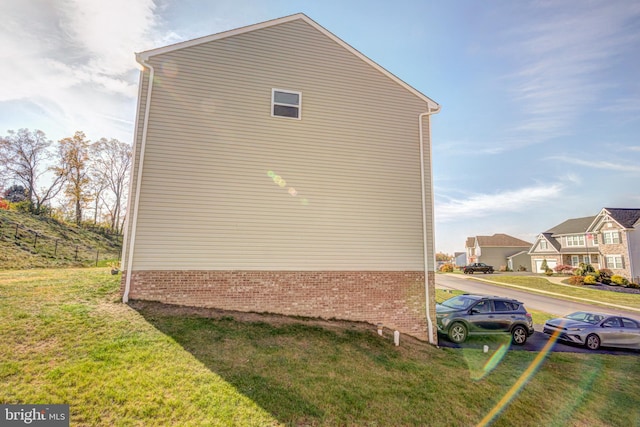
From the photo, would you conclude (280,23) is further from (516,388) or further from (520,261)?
(520,261)

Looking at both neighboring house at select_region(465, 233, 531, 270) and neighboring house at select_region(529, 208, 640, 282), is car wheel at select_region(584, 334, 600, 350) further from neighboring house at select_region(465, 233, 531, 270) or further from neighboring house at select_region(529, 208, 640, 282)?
neighboring house at select_region(465, 233, 531, 270)

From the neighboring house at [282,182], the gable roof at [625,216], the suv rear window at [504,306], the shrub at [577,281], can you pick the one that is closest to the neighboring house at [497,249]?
the gable roof at [625,216]

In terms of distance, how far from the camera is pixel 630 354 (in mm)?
→ 10883

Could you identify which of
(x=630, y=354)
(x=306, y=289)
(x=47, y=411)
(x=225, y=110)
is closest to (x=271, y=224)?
(x=306, y=289)

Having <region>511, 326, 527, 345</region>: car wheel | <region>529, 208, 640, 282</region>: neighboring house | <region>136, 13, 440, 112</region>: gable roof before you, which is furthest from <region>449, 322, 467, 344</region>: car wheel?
<region>529, 208, 640, 282</region>: neighboring house

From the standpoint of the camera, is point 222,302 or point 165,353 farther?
point 222,302

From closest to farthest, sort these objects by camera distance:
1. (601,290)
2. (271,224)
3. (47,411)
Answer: (47,411), (271,224), (601,290)

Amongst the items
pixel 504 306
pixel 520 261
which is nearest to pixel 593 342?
pixel 504 306

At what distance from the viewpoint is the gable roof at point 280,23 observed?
8.96 m

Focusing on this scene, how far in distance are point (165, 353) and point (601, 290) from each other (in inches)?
1340

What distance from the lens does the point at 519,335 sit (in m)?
10.9

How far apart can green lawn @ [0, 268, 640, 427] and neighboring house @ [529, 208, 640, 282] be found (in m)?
31.8

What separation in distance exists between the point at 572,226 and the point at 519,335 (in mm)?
39532

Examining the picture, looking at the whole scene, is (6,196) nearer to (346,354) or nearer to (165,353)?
(165,353)
